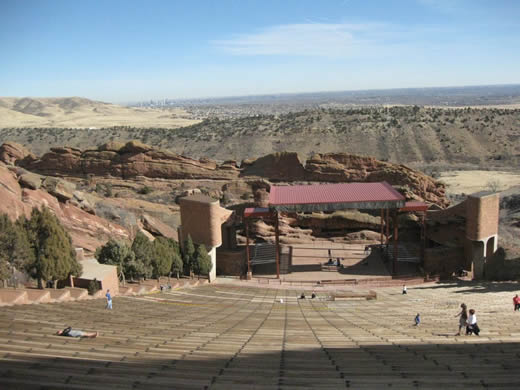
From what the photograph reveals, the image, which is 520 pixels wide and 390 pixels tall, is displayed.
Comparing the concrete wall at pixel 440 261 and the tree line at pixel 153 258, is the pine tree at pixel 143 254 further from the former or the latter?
the concrete wall at pixel 440 261

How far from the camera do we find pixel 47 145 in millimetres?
109188

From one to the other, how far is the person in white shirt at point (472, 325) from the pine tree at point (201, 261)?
19816mm

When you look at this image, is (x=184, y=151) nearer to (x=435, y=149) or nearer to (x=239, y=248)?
(x=435, y=149)

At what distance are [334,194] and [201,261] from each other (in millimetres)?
10888

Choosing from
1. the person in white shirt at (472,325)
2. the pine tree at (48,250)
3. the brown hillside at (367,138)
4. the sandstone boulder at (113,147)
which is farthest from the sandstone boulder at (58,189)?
the brown hillside at (367,138)

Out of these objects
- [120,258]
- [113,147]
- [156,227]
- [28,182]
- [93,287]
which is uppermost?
[113,147]

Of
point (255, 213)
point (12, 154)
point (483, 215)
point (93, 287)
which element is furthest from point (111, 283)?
point (12, 154)

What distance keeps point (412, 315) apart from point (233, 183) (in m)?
34.3

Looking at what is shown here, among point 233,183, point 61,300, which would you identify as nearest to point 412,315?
point 61,300

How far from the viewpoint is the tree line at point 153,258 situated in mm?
25875

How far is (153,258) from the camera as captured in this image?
1094 inches

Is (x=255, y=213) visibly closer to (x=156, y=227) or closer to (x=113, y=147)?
(x=156, y=227)

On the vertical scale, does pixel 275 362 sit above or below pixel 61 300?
above

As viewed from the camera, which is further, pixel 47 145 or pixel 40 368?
pixel 47 145
